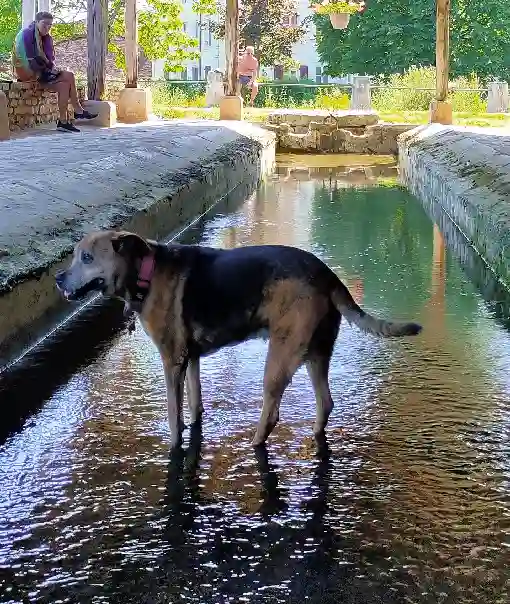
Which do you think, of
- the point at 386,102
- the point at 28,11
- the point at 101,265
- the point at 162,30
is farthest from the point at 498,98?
the point at 101,265

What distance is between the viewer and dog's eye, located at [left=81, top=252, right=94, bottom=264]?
14.9 ft

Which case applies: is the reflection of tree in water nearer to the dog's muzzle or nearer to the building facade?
the dog's muzzle

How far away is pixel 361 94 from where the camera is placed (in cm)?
3138

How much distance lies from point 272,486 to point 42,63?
45.8ft

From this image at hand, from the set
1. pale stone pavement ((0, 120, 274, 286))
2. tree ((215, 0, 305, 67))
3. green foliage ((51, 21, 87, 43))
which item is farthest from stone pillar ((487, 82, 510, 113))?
tree ((215, 0, 305, 67))

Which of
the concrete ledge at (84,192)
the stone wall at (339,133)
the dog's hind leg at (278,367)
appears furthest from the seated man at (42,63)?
the dog's hind leg at (278,367)

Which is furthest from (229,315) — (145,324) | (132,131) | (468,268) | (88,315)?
(132,131)

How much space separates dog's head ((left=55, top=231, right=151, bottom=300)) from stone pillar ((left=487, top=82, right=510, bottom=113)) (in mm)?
28364

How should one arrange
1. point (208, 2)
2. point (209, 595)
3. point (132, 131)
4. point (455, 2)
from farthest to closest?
point (455, 2), point (208, 2), point (132, 131), point (209, 595)

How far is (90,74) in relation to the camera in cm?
2088

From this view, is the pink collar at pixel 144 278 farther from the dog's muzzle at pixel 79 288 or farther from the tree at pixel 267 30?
the tree at pixel 267 30

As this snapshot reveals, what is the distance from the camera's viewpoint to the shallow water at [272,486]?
3.59m

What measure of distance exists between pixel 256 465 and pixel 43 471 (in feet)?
2.87

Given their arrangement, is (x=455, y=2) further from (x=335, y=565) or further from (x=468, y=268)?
(x=335, y=565)
